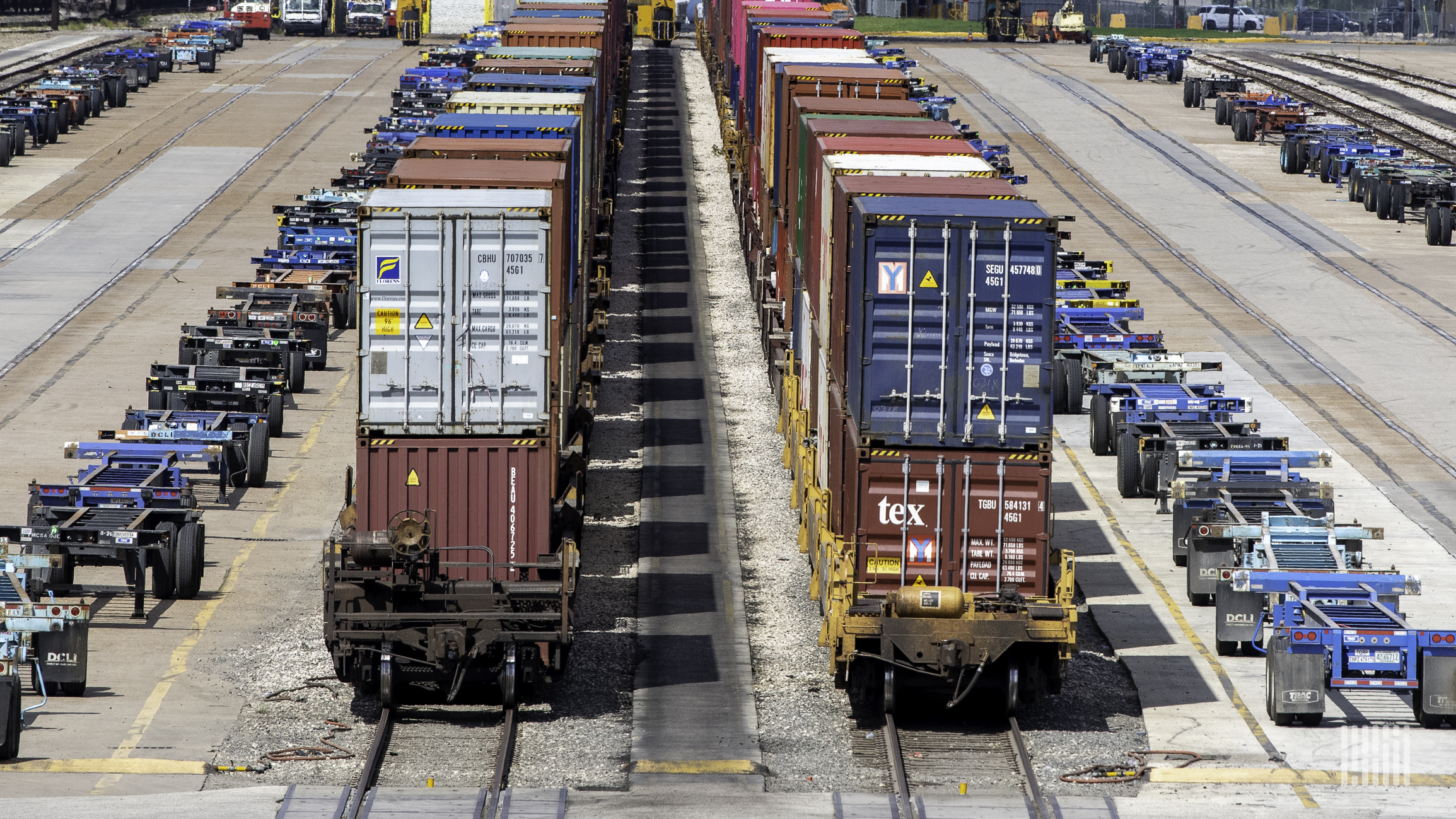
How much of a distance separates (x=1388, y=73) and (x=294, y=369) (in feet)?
Result: 239

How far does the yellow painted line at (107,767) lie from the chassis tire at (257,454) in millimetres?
10606

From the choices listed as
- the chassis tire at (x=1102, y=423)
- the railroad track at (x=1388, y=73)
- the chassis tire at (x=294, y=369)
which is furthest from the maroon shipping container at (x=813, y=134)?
the railroad track at (x=1388, y=73)

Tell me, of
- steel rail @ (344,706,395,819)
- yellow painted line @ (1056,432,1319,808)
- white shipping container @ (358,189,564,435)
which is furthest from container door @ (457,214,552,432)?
yellow painted line @ (1056,432,1319,808)

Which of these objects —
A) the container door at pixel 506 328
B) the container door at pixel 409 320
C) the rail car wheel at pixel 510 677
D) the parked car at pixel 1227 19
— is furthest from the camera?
the parked car at pixel 1227 19

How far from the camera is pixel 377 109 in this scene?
233 ft

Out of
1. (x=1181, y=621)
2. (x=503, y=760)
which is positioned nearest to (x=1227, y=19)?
(x=1181, y=621)

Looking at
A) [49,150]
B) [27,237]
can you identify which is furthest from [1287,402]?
[49,150]

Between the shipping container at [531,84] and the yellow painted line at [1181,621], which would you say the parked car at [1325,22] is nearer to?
the shipping container at [531,84]

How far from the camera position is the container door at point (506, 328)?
19.5 metres

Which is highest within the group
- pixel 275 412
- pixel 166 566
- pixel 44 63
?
pixel 44 63

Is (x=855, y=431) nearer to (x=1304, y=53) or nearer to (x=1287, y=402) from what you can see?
(x=1287, y=402)

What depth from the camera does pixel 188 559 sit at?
22.3 metres

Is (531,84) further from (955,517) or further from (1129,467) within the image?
(955,517)

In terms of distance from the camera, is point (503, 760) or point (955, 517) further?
point (955, 517)
